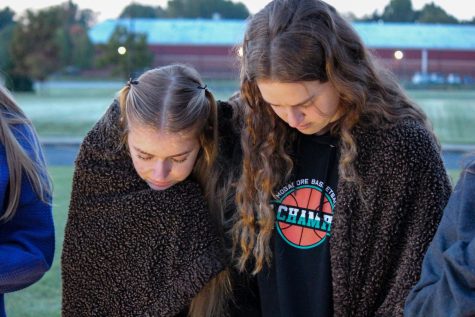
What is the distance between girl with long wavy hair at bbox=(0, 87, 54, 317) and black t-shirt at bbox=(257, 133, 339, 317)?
0.69 m

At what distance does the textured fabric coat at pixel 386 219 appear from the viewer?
190 centimetres

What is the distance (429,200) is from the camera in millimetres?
1898

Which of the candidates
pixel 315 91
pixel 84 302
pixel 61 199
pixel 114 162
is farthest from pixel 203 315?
pixel 61 199

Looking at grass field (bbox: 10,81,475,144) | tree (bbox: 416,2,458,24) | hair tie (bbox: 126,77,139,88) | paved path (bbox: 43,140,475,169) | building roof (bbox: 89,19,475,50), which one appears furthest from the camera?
building roof (bbox: 89,19,475,50)

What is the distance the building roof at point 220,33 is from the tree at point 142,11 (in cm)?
162

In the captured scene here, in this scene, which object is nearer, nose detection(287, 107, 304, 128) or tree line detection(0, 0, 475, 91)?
nose detection(287, 107, 304, 128)

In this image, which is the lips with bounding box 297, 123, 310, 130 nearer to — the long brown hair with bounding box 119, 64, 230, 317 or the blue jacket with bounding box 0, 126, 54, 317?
the long brown hair with bounding box 119, 64, 230, 317

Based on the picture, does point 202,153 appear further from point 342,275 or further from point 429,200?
point 429,200

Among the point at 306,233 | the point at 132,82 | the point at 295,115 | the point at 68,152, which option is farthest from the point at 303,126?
the point at 68,152

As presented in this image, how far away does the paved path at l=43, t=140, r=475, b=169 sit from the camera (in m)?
13.0

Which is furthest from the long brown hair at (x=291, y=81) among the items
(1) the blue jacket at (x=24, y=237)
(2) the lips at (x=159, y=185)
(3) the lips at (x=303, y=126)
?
(1) the blue jacket at (x=24, y=237)

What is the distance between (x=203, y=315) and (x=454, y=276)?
976 millimetres

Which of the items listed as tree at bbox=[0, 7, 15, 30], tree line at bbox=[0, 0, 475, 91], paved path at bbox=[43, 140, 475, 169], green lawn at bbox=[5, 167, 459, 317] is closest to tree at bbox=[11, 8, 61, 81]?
tree line at bbox=[0, 0, 475, 91]

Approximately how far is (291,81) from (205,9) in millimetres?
50524
